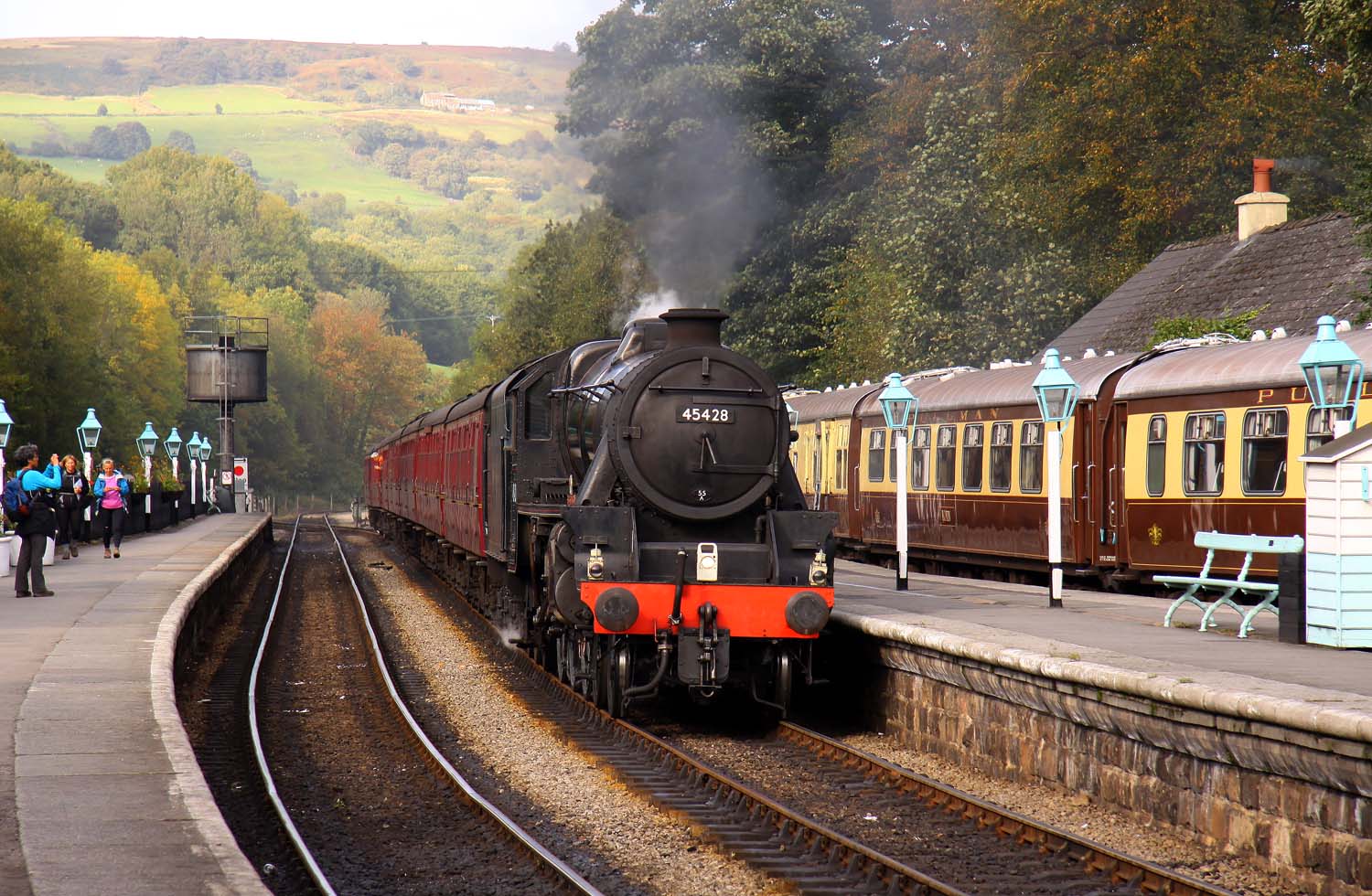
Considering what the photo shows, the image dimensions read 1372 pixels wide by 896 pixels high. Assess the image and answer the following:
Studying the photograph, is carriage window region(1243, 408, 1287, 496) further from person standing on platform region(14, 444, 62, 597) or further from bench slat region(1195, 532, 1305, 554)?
person standing on platform region(14, 444, 62, 597)

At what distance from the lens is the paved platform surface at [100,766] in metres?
6.75

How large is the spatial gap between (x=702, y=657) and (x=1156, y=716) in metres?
4.21

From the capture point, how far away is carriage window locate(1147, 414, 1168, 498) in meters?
17.4

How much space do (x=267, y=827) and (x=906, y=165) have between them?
41.1 meters

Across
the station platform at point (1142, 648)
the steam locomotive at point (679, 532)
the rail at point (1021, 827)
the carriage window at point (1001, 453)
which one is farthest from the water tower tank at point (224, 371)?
the rail at point (1021, 827)

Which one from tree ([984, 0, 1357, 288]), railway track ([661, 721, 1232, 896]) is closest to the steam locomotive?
railway track ([661, 721, 1232, 896])

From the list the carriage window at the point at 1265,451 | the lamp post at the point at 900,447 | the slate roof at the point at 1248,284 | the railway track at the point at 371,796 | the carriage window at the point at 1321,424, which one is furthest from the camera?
the slate roof at the point at 1248,284

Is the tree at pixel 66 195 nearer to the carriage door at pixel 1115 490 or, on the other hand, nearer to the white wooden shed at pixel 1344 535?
the carriage door at pixel 1115 490

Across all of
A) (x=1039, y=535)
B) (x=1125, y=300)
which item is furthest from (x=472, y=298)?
(x=1039, y=535)

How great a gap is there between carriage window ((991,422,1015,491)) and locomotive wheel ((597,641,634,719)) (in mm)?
9486

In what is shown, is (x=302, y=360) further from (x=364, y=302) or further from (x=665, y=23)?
(x=665, y=23)

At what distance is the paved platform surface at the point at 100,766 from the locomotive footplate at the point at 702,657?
3.69 meters

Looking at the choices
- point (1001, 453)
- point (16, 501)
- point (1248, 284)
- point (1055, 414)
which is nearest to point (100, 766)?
point (1055, 414)

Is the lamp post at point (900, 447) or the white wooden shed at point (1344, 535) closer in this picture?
the white wooden shed at point (1344, 535)
